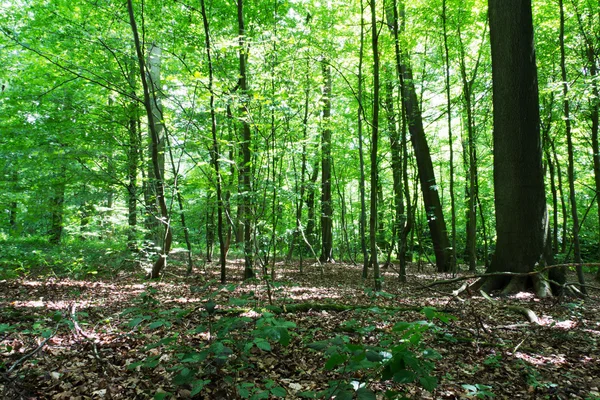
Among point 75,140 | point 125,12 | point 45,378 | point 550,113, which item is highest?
point 125,12

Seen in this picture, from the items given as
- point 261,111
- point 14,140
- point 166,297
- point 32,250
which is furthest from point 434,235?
point 14,140

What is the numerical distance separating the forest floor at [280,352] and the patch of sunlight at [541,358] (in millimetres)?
12

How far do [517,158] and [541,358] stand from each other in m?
4.12

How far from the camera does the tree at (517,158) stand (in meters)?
6.14

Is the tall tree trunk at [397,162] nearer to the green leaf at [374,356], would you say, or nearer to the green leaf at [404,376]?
the green leaf at [374,356]

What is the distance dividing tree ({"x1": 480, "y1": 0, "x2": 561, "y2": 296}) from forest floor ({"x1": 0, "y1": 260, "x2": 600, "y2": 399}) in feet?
2.69

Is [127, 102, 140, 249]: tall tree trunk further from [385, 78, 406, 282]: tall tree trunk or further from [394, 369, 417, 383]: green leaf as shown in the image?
[394, 369, 417, 383]: green leaf

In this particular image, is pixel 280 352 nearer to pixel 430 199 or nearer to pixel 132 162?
pixel 132 162

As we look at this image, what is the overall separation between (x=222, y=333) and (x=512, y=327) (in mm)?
3478

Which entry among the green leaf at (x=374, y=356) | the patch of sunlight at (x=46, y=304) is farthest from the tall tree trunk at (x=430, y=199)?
the green leaf at (x=374, y=356)

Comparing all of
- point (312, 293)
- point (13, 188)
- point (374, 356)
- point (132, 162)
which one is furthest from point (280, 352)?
point (13, 188)

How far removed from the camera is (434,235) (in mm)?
11633

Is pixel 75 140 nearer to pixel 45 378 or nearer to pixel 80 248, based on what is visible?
pixel 80 248

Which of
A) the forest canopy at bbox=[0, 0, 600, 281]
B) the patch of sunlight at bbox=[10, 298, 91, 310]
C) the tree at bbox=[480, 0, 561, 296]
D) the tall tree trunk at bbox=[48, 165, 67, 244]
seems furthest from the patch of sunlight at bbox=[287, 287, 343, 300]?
the tall tree trunk at bbox=[48, 165, 67, 244]
